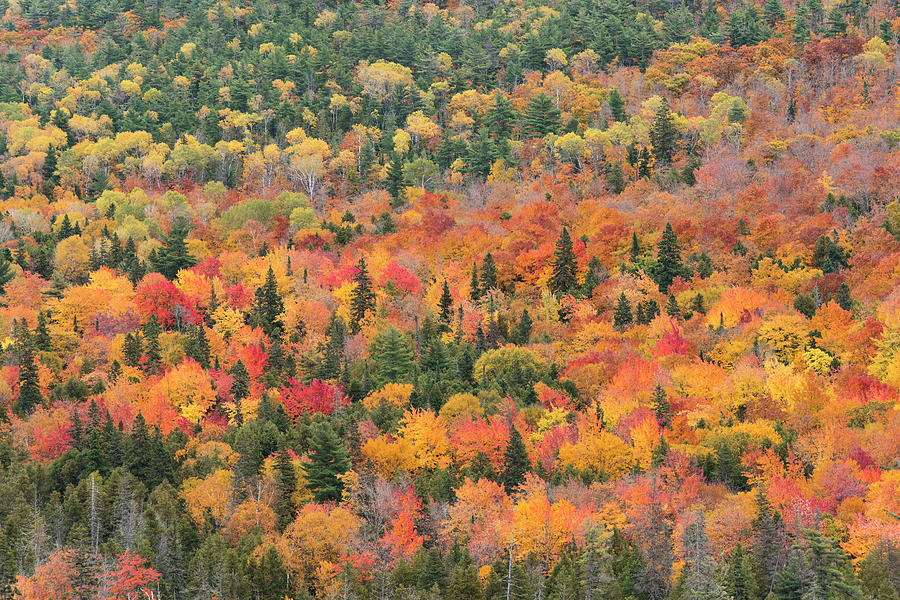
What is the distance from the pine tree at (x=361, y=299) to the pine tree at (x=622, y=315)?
25.2m

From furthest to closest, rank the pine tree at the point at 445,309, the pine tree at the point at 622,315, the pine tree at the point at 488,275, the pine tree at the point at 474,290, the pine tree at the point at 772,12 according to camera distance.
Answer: the pine tree at the point at 772,12 < the pine tree at the point at 488,275 < the pine tree at the point at 474,290 < the pine tree at the point at 445,309 < the pine tree at the point at 622,315

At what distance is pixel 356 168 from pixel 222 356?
168ft

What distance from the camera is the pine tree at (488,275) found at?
11562 cm

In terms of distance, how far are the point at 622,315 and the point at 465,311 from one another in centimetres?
1543

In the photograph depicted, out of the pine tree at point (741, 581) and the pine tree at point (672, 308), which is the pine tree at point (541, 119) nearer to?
the pine tree at point (672, 308)

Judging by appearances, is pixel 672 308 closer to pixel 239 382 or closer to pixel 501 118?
pixel 239 382

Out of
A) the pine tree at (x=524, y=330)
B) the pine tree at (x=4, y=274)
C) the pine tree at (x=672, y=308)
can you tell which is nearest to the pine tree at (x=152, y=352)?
the pine tree at (x=4, y=274)

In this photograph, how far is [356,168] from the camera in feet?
502

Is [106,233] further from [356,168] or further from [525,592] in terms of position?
[525,592]

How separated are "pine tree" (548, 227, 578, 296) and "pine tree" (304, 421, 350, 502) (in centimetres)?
3608

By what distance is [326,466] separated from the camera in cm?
8644

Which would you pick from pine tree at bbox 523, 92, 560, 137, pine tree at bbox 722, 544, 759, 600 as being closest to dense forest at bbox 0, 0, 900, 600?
pine tree at bbox 722, 544, 759, 600

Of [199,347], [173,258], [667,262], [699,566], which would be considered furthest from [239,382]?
[699,566]

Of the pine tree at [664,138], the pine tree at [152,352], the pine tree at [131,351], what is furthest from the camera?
the pine tree at [664,138]
